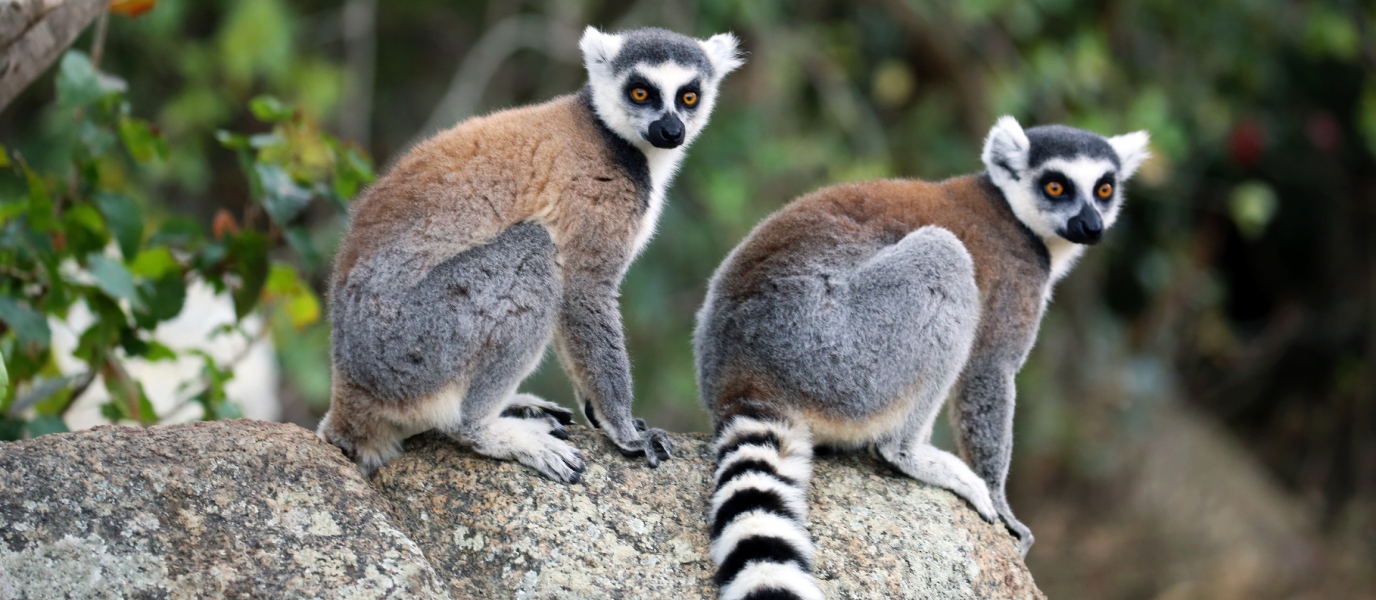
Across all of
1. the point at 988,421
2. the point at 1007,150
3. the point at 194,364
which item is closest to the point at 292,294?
the point at 194,364

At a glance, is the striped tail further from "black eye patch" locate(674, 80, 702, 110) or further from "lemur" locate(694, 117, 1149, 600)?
"black eye patch" locate(674, 80, 702, 110)

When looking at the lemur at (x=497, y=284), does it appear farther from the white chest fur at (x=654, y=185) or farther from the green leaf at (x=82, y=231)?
the green leaf at (x=82, y=231)

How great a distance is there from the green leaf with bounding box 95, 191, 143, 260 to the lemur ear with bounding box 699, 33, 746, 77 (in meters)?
2.20

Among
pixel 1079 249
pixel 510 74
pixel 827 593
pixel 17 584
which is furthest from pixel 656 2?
pixel 17 584

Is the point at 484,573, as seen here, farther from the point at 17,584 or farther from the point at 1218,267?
the point at 1218,267

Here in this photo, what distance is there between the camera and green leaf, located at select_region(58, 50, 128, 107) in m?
3.78

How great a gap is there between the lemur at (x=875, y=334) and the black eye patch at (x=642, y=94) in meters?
0.62

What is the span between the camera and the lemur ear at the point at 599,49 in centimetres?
398

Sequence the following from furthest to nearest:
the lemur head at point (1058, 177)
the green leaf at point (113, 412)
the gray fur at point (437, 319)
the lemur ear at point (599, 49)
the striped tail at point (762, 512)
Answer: the lemur head at point (1058, 177) → the green leaf at point (113, 412) → the lemur ear at point (599, 49) → the gray fur at point (437, 319) → the striped tail at point (762, 512)

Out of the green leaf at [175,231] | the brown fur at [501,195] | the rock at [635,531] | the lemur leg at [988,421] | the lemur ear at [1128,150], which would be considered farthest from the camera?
the lemur ear at [1128,150]

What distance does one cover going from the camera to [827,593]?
10.2ft

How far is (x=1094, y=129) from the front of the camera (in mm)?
7570

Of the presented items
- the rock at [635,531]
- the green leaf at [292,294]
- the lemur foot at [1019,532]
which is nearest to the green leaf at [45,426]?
the green leaf at [292,294]

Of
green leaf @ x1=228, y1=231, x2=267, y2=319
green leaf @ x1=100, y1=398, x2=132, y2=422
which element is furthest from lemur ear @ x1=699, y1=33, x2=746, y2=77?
green leaf @ x1=100, y1=398, x2=132, y2=422
